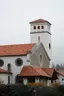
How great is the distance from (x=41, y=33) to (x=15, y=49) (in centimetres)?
1673

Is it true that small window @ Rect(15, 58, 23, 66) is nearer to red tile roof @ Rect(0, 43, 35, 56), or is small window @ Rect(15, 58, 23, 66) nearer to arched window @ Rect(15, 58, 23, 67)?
arched window @ Rect(15, 58, 23, 67)

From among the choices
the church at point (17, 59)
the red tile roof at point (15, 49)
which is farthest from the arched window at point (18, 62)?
the red tile roof at point (15, 49)

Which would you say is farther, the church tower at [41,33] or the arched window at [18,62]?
the church tower at [41,33]

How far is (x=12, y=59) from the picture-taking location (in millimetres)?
75438

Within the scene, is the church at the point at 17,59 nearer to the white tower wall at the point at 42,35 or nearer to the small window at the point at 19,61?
the small window at the point at 19,61

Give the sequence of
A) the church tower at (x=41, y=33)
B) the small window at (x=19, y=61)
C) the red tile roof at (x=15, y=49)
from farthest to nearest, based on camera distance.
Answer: the church tower at (x=41, y=33) < the red tile roof at (x=15, y=49) < the small window at (x=19, y=61)

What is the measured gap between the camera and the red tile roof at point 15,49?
247 ft

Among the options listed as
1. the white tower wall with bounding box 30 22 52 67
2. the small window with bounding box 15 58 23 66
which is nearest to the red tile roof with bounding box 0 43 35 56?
the small window with bounding box 15 58 23 66

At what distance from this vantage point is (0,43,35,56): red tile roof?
247 ft

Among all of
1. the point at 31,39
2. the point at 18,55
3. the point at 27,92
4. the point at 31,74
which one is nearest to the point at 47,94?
the point at 27,92

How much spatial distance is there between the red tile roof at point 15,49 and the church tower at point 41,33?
43.9 feet

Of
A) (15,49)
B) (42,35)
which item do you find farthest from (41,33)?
(15,49)

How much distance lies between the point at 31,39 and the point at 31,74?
23614 mm

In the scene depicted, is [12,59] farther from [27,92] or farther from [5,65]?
[27,92]
